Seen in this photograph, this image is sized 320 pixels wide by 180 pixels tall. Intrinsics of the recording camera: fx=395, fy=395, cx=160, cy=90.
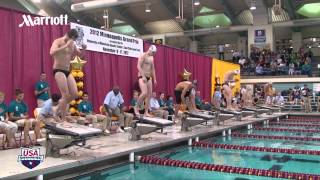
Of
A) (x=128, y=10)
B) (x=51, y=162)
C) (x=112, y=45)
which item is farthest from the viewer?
(x=128, y=10)

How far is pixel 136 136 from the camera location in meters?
7.39

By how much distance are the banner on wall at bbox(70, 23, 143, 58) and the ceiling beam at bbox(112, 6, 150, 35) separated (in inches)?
544

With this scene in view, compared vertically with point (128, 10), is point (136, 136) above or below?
below

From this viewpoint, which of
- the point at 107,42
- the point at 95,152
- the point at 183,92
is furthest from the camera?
the point at 107,42

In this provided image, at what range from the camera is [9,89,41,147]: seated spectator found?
6359mm

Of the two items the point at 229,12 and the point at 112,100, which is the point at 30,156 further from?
the point at 229,12

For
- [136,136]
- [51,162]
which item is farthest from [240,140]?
[51,162]

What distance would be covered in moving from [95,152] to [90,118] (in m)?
2.33

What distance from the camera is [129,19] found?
26094mm

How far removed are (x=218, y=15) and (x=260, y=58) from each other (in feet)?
14.6

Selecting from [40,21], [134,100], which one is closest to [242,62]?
[134,100]

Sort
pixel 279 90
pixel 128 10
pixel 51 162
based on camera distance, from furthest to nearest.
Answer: pixel 128 10, pixel 279 90, pixel 51 162

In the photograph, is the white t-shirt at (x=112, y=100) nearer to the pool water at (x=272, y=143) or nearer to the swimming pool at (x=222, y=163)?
the swimming pool at (x=222, y=163)

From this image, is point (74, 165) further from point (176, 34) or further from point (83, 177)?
point (176, 34)
